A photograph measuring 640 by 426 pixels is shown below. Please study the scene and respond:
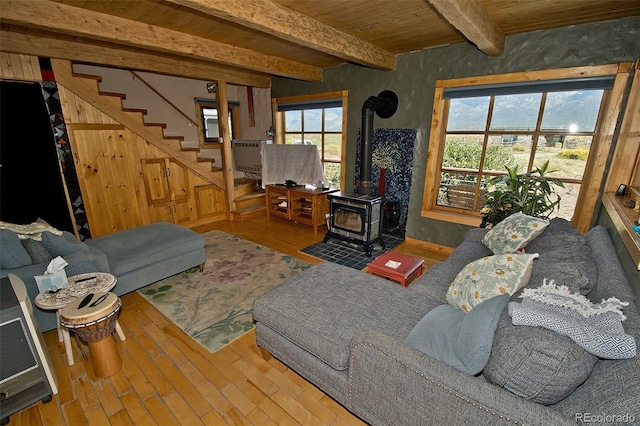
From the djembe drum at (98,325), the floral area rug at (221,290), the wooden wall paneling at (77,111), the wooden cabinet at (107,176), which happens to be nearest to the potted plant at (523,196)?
the floral area rug at (221,290)

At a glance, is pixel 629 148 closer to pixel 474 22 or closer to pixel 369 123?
pixel 474 22

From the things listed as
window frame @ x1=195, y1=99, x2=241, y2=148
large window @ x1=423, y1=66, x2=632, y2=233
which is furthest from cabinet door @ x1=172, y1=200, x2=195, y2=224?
large window @ x1=423, y1=66, x2=632, y2=233

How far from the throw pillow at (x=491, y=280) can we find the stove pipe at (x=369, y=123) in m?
2.25

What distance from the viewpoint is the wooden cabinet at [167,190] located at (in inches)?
159

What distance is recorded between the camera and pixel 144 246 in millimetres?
2652

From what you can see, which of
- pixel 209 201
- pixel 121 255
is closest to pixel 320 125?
pixel 209 201

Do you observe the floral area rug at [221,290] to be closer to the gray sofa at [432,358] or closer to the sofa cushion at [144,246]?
the sofa cushion at [144,246]

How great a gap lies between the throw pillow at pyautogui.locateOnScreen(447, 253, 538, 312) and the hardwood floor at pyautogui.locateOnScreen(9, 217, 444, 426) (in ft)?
2.85

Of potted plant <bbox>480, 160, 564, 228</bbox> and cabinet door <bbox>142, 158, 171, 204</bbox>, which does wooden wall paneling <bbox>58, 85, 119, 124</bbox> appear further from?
potted plant <bbox>480, 160, 564, 228</bbox>

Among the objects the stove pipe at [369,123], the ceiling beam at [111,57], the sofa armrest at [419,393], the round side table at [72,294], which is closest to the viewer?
the sofa armrest at [419,393]

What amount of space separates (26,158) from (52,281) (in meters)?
2.15

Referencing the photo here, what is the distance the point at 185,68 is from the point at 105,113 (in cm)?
116

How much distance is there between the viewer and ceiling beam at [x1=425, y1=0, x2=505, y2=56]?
5.90 ft

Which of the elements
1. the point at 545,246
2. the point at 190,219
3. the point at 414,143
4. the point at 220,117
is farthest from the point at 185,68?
the point at 545,246
